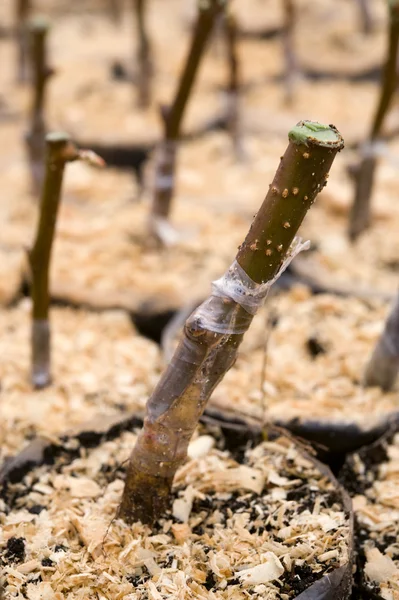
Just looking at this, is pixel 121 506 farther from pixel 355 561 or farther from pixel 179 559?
pixel 355 561

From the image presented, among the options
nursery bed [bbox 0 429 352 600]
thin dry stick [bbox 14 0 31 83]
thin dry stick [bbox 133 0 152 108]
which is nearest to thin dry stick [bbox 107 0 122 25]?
thin dry stick [bbox 14 0 31 83]

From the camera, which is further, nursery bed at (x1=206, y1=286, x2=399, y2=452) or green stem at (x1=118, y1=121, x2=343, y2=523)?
nursery bed at (x1=206, y1=286, x2=399, y2=452)

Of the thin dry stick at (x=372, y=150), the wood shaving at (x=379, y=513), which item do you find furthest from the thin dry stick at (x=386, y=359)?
the thin dry stick at (x=372, y=150)

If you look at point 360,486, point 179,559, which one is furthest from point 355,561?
point 179,559

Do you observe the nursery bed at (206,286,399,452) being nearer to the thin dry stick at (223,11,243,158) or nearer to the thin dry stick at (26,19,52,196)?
the thin dry stick at (26,19,52,196)

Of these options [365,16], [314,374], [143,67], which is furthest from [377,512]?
[365,16]
